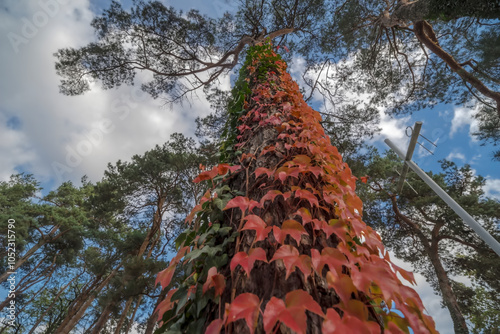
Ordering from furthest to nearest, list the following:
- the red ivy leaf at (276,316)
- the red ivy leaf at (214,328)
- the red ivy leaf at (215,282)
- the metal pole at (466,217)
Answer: the metal pole at (466,217) → the red ivy leaf at (215,282) → the red ivy leaf at (214,328) → the red ivy leaf at (276,316)

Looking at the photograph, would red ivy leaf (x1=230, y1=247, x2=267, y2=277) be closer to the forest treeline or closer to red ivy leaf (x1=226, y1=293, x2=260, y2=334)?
red ivy leaf (x1=226, y1=293, x2=260, y2=334)

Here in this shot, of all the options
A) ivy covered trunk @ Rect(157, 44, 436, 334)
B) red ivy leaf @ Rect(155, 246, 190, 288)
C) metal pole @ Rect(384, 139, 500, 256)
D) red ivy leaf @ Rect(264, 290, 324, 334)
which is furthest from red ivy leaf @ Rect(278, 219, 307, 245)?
metal pole @ Rect(384, 139, 500, 256)

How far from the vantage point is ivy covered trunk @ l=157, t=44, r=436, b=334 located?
1.95 feet

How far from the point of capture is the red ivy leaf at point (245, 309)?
566mm

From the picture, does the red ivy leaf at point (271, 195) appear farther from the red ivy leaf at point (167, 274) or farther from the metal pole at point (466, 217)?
the metal pole at point (466, 217)

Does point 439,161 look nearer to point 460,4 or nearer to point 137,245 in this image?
point 460,4

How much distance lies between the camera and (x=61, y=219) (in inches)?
372

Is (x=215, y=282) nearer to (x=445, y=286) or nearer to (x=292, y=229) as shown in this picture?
(x=292, y=229)

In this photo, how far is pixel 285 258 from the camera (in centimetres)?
68

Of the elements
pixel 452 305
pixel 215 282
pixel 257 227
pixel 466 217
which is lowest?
pixel 215 282

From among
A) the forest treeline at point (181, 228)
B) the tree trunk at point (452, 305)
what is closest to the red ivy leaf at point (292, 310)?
the forest treeline at point (181, 228)

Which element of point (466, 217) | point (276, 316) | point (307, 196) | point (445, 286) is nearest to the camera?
point (276, 316)

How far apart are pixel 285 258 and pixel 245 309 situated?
0.61ft

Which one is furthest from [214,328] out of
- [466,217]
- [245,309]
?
[466,217]
